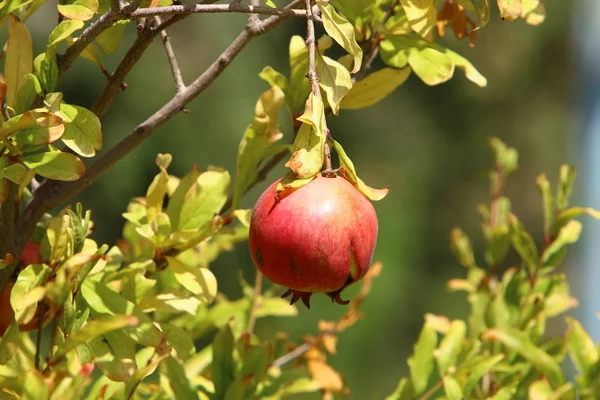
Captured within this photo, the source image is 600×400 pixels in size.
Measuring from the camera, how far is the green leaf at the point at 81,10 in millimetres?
513

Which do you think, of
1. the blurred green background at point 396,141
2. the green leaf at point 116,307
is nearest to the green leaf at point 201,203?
the green leaf at point 116,307

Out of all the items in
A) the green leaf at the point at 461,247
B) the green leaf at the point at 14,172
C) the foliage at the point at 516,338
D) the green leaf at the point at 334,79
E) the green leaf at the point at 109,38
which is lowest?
the green leaf at the point at 461,247

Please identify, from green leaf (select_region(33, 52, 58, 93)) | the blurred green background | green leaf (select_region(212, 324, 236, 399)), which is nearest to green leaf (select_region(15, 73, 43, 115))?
green leaf (select_region(33, 52, 58, 93))

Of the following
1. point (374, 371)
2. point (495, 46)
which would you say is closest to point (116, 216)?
point (374, 371)

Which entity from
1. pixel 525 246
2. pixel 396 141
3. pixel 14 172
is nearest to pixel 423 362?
pixel 525 246

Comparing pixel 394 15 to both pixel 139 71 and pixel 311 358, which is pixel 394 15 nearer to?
pixel 311 358

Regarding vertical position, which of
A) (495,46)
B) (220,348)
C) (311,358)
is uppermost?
(220,348)

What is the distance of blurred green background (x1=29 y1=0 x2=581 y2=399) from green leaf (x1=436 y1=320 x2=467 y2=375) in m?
1.73

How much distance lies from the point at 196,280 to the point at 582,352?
32 cm

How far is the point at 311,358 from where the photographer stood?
2.75 feet

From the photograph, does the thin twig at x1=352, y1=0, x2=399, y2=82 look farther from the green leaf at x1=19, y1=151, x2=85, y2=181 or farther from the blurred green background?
the blurred green background

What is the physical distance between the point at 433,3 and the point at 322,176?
0.61 feet

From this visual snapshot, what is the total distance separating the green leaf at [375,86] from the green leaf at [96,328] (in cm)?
28

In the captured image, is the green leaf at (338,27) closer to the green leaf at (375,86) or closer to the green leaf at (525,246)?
the green leaf at (375,86)
